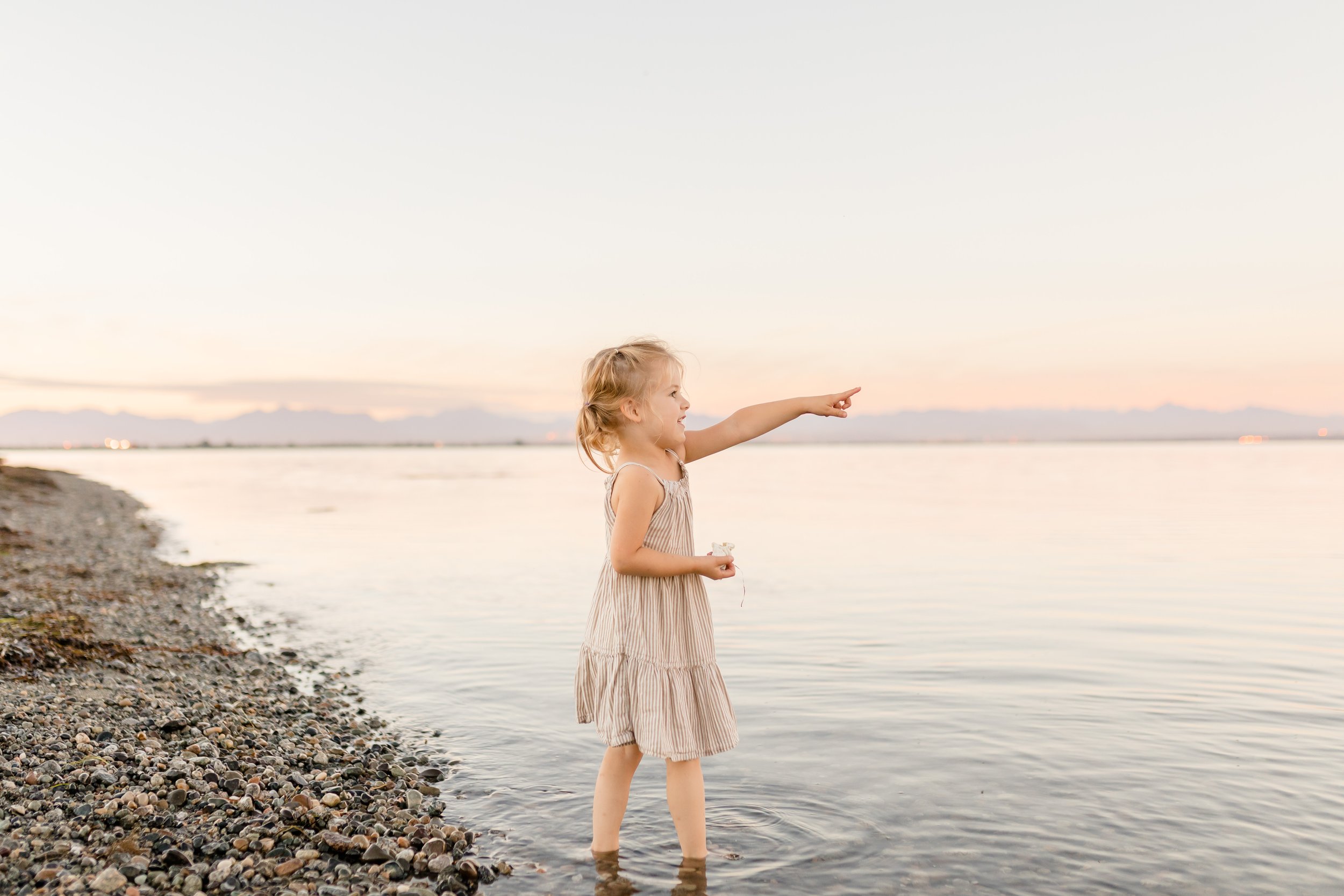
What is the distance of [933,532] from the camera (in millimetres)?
25016

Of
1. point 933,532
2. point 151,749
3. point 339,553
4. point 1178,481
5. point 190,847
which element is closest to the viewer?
point 190,847

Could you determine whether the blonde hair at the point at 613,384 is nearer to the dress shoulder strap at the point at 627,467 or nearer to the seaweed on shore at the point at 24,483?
the dress shoulder strap at the point at 627,467

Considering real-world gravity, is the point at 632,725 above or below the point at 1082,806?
above

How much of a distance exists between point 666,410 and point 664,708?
56.0 inches

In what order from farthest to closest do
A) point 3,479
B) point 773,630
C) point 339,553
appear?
1. point 3,479
2. point 339,553
3. point 773,630

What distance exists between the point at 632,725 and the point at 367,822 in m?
1.80

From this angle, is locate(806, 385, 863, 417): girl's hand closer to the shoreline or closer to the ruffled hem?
the ruffled hem

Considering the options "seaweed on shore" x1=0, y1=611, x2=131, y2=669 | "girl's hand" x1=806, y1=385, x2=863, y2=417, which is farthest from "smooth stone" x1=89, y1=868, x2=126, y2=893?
"seaweed on shore" x1=0, y1=611, x2=131, y2=669

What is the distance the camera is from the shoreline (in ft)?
14.9

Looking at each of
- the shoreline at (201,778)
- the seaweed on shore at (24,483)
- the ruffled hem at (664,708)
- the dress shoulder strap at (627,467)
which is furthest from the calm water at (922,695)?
the seaweed on shore at (24,483)

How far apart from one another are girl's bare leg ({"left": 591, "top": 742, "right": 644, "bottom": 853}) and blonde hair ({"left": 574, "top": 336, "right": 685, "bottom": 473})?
4.96 feet

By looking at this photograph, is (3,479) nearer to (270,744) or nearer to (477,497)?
(477,497)

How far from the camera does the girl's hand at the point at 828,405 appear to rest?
490cm

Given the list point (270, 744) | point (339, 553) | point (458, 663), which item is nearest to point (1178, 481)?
point (339, 553)
